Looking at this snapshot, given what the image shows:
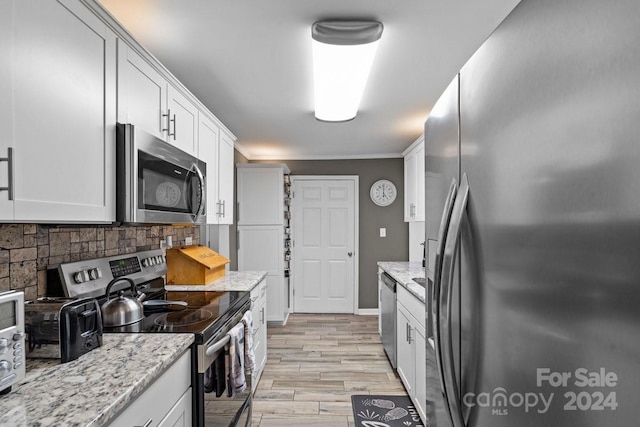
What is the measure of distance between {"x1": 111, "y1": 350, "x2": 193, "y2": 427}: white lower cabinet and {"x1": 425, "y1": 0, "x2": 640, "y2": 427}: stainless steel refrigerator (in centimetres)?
87

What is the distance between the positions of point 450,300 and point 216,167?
8.64 ft

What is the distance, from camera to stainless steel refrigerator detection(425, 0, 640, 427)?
433 millimetres

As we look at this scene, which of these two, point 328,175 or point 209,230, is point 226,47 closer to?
point 209,230

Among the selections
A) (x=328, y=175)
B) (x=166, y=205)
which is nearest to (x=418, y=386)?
(x=166, y=205)

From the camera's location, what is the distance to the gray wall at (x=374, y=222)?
18.9ft

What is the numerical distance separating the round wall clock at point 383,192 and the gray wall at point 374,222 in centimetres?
5

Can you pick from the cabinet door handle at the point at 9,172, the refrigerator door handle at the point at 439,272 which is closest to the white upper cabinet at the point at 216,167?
the cabinet door handle at the point at 9,172

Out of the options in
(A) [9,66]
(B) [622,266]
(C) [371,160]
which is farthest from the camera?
(C) [371,160]

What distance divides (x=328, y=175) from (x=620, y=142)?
5.41 m

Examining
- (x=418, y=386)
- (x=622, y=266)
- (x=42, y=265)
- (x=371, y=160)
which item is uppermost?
(x=371, y=160)

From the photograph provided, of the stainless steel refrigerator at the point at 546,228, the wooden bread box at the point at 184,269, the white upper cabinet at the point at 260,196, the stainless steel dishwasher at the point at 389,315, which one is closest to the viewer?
the stainless steel refrigerator at the point at 546,228

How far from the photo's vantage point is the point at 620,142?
0.43m

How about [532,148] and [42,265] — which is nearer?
[532,148]

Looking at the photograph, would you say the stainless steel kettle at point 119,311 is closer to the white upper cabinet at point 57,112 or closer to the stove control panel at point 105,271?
the stove control panel at point 105,271
